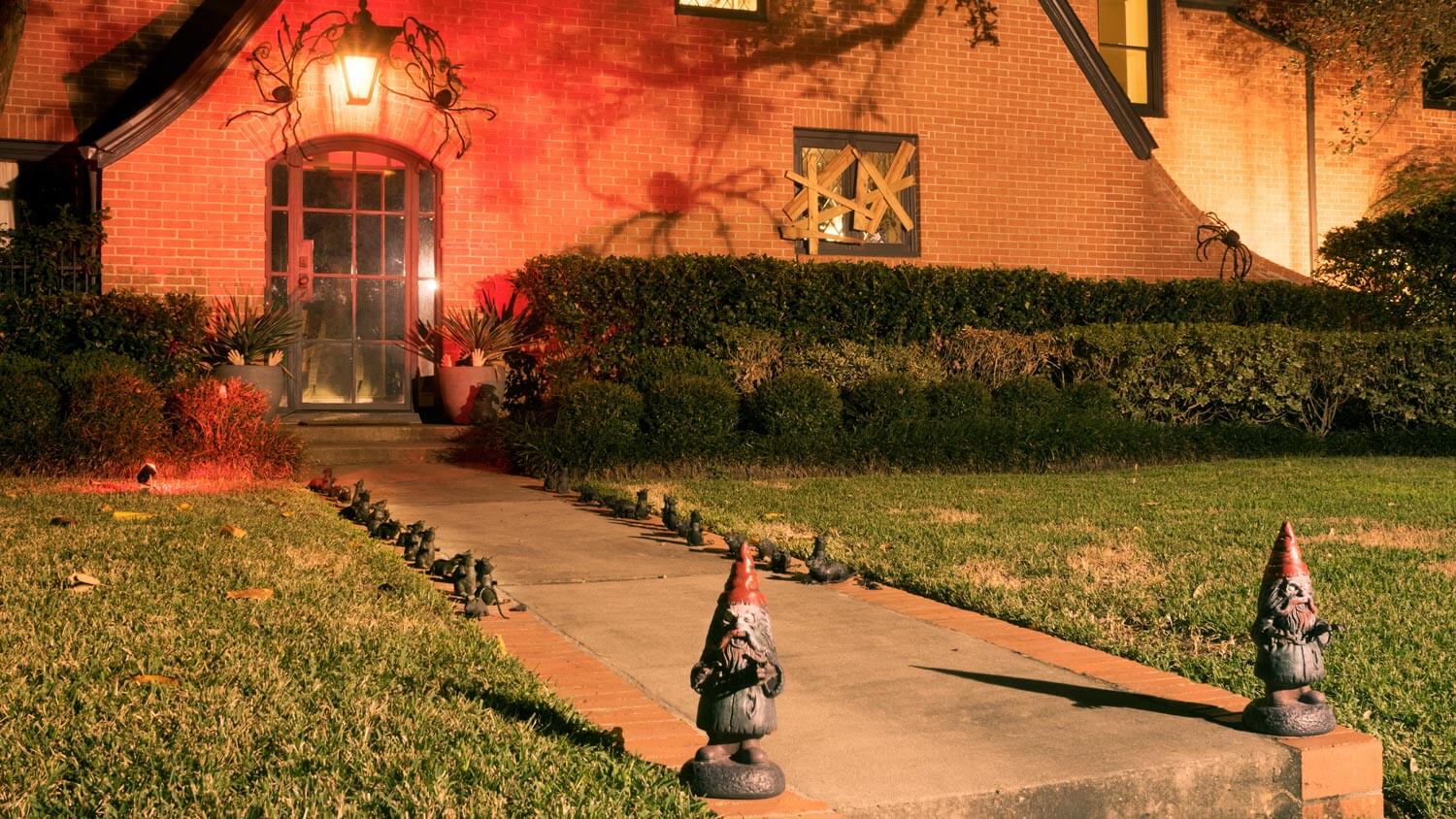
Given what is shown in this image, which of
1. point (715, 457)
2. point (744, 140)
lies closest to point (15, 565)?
point (715, 457)

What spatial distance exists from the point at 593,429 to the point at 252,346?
3.75m

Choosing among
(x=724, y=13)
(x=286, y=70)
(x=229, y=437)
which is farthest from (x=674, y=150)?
(x=229, y=437)

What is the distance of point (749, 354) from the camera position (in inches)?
493

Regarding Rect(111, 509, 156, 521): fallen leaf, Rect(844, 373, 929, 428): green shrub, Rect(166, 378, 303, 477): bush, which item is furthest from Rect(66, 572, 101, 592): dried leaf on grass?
Rect(844, 373, 929, 428): green shrub

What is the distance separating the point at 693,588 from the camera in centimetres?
645

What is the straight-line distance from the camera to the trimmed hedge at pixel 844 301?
12836 millimetres

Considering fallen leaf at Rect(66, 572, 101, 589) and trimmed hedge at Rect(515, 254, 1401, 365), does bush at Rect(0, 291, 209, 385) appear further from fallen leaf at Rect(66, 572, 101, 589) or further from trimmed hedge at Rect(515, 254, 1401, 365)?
fallen leaf at Rect(66, 572, 101, 589)

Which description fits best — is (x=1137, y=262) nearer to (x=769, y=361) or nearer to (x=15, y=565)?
(x=769, y=361)

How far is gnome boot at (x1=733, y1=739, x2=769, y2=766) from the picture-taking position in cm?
349

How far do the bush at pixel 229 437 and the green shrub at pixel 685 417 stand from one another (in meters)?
2.70

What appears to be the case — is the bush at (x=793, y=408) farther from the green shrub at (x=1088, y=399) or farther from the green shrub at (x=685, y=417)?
the green shrub at (x=1088, y=399)

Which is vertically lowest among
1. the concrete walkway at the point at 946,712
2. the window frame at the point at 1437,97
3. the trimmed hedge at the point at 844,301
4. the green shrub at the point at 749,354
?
the concrete walkway at the point at 946,712

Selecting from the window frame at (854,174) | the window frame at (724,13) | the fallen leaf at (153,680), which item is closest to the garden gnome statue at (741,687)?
the fallen leaf at (153,680)

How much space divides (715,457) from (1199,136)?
11.8m
